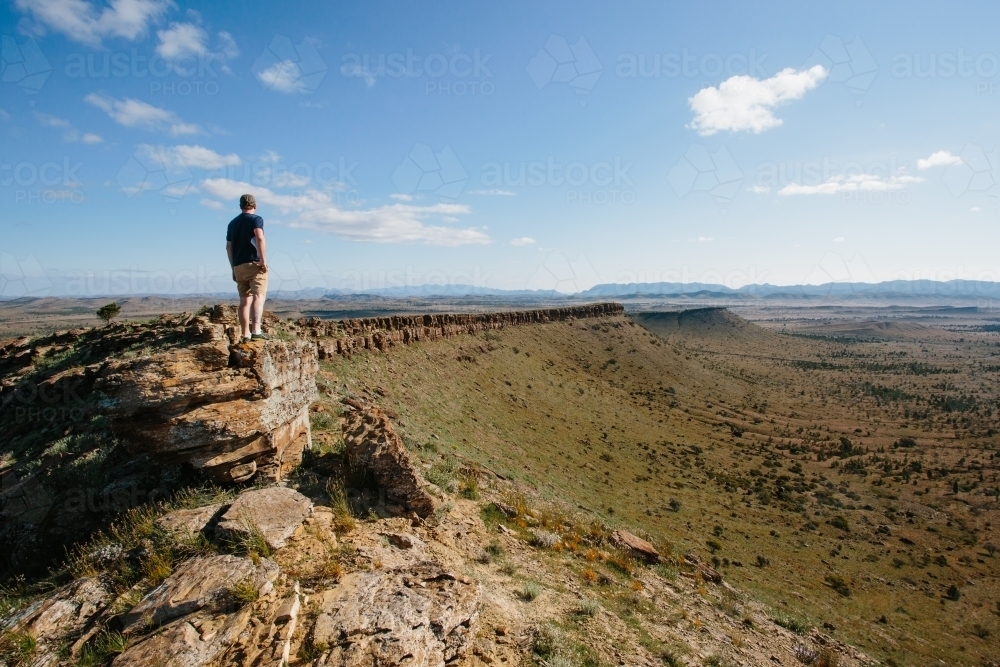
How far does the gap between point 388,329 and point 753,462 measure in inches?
1065

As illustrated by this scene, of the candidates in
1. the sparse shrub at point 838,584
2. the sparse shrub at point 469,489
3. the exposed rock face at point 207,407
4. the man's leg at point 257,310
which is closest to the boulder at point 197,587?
the exposed rock face at point 207,407

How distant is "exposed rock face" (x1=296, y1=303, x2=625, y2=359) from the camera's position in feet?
80.4

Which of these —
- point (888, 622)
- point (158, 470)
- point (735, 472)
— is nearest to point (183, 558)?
point (158, 470)

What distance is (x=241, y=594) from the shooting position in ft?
15.8

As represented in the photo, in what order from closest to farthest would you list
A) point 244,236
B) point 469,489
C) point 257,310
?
point 244,236, point 257,310, point 469,489

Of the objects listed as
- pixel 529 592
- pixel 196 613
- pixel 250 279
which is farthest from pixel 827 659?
pixel 250 279

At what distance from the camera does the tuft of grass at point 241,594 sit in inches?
189

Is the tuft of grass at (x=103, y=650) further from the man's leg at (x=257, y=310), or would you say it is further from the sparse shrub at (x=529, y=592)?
the sparse shrub at (x=529, y=592)

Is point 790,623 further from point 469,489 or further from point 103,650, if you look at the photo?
point 103,650

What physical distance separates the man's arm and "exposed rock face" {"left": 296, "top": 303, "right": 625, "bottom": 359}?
14863mm

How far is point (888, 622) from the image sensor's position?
1518cm

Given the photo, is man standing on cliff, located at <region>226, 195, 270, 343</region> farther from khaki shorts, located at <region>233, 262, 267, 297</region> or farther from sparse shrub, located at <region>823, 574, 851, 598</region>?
sparse shrub, located at <region>823, 574, 851, 598</region>

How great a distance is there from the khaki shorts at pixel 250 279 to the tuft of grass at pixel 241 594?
509 cm

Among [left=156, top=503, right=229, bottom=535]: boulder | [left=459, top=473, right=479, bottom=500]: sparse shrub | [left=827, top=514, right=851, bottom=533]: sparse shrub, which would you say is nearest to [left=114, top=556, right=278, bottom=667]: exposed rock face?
[left=156, top=503, right=229, bottom=535]: boulder
